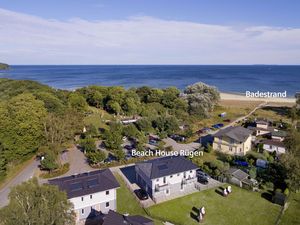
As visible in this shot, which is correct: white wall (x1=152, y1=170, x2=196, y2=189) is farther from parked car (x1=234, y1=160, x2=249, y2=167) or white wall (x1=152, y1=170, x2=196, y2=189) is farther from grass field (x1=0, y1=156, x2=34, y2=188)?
grass field (x1=0, y1=156, x2=34, y2=188)

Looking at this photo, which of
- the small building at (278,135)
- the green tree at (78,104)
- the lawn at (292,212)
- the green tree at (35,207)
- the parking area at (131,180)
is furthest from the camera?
the green tree at (78,104)

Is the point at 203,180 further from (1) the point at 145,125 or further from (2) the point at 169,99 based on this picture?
(2) the point at 169,99

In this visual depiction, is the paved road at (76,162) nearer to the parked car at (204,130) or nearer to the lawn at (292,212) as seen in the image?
the lawn at (292,212)

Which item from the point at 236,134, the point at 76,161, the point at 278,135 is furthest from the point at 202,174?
the point at 278,135

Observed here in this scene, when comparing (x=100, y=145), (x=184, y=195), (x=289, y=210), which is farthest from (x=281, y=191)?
(x=100, y=145)

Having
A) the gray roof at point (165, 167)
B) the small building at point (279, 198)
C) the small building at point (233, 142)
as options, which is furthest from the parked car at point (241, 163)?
the gray roof at point (165, 167)

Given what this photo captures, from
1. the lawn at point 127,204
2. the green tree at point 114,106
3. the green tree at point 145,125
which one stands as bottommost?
the lawn at point 127,204
